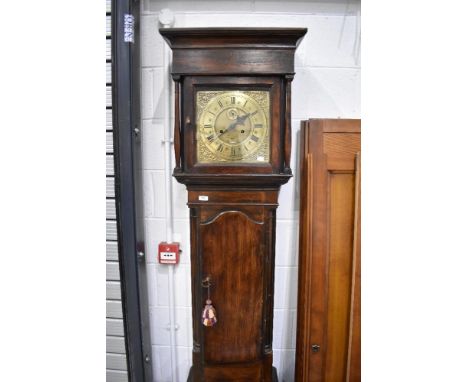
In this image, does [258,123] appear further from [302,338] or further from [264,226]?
[302,338]

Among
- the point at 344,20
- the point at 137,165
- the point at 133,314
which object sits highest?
the point at 344,20

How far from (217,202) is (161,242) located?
1.36 feet

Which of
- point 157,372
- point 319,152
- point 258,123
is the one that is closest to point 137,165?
point 258,123

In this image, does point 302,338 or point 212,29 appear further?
point 302,338

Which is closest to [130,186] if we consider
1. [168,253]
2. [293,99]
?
[168,253]

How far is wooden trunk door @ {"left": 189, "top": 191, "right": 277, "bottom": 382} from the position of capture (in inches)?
42.9

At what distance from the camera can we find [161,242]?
4.38ft

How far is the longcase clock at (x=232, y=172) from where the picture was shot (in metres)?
1.00

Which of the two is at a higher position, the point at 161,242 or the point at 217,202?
the point at 217,202

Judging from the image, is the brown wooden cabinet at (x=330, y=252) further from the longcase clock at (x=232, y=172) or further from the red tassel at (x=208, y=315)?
the red tassel at (x=208, y=315)

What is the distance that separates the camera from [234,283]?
1.12 metres

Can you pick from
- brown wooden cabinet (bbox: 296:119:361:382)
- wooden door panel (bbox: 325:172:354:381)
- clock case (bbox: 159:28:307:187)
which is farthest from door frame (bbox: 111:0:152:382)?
wooden door panel (bbox: 325:172:354:381)

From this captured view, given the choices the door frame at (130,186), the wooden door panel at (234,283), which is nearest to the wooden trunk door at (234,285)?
the wooden door panel at (234,283)

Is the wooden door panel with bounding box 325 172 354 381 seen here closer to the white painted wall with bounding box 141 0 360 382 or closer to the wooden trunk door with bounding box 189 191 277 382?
the white painted wall with bounding box 141 0 360 382
